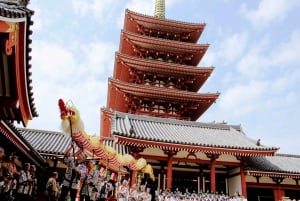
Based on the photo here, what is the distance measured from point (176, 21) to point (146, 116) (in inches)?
355

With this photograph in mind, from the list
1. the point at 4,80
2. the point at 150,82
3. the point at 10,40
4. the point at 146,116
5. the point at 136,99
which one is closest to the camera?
the point at 10,40

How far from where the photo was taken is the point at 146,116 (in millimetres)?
20047

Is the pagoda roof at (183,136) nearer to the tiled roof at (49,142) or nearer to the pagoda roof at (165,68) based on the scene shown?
the tiled roof at (49,142)

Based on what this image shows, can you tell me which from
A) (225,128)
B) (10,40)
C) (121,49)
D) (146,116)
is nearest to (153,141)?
(146,116)

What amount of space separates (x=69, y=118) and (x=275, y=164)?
51.8 feet

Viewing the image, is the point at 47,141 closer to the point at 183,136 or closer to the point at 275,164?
the point at 183,136

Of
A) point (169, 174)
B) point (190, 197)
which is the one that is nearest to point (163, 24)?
point (169, 174)

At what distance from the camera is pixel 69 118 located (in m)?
6.22

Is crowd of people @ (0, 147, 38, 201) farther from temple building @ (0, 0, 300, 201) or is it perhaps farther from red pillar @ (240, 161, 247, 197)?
red pillar @ (240, 161, 247, 197)

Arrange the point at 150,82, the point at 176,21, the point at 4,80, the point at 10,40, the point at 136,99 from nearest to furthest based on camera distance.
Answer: the point at 10,40, the point at 4,80, the point at 136,99, the point at 150,82, the point at 176,21

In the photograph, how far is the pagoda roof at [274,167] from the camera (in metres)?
16.4

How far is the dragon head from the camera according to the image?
6.06 metres

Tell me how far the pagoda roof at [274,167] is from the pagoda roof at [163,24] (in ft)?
39.3

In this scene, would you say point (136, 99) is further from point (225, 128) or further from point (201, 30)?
point (201, 30)
